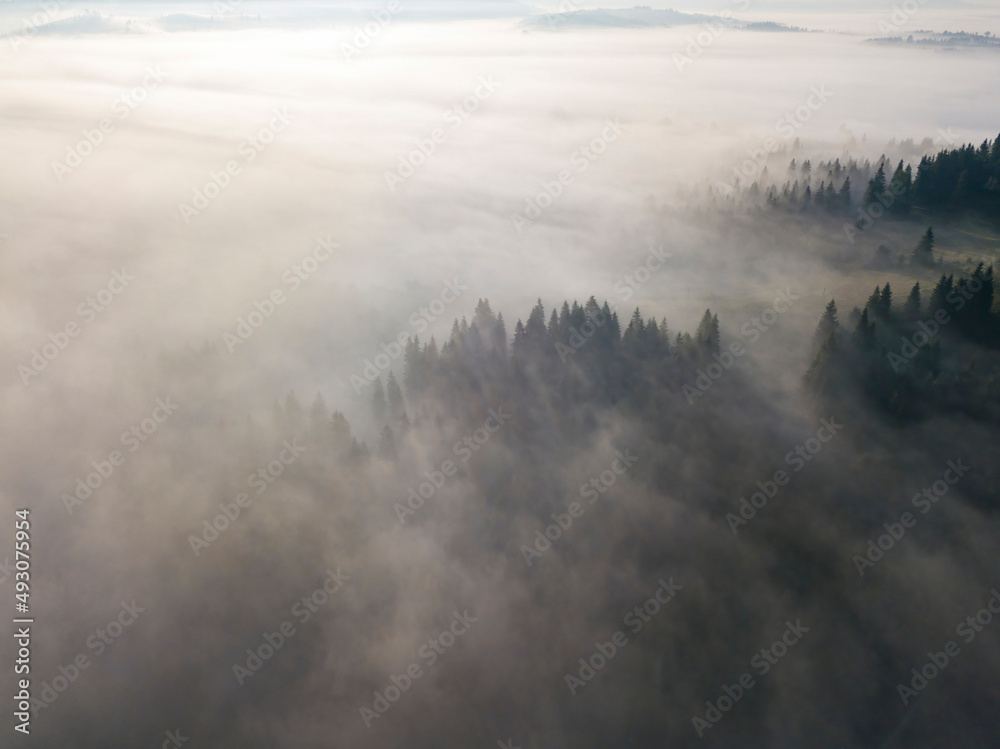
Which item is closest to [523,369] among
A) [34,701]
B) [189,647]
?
[189,647]

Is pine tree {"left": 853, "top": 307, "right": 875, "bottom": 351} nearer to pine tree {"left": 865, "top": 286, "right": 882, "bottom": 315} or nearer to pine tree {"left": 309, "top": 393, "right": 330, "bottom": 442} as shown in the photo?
pine tree {"left": 865, "top": 286, "right": 882, "bottom": 315}

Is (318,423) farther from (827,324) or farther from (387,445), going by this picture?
Result: (827,324)

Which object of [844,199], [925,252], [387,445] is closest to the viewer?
[925,252]

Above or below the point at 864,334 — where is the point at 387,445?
below

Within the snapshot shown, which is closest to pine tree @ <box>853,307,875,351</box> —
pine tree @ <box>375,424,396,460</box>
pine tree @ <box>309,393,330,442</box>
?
→ pine tree @ <box>375,424,396,460</box>

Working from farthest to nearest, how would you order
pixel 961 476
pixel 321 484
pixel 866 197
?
pixel 866 197, pixel 321 484, pixel 961 476

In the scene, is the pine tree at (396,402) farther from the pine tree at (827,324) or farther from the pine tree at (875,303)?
the pine tree at (875,303)

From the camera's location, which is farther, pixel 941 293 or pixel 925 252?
pixel 925 252

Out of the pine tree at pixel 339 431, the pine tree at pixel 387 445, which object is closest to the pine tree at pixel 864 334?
the pine tree at pixel 387 445

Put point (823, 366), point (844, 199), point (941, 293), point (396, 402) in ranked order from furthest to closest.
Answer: point (844, 199) < point (396, 402) < point (823, 366) < point (941, 293)

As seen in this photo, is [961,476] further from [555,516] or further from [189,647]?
[189,647]

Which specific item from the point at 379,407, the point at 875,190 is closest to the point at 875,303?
the point at 875,190
